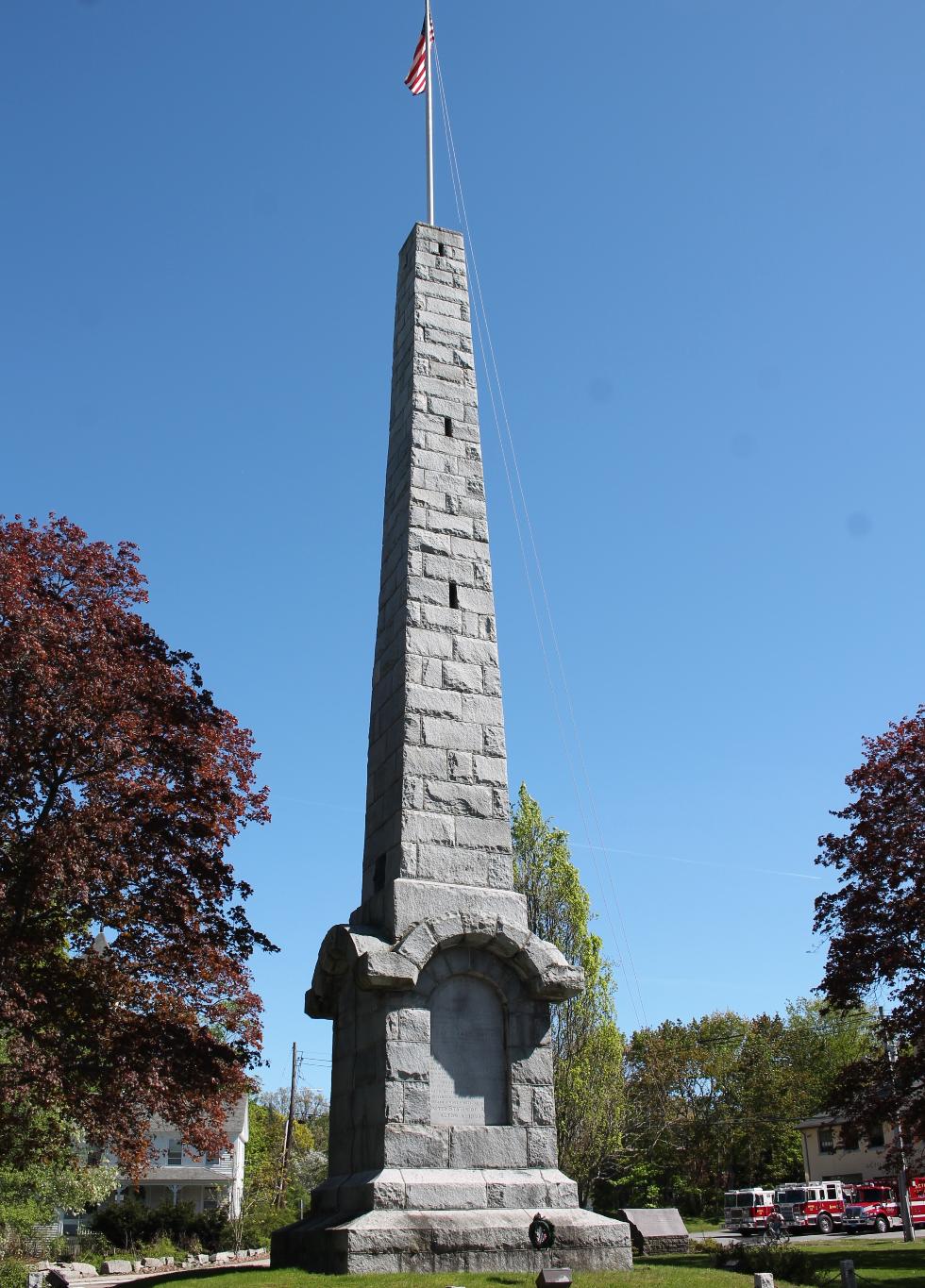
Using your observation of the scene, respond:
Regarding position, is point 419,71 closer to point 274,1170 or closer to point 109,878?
point 109,878

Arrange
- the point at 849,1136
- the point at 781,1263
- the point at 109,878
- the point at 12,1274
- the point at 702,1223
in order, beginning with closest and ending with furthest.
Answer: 1. the point at 781,1263
2. the point at 109,878
3. the point at 12,1274
4. the point at 849,1136
5. the point at 702,1223

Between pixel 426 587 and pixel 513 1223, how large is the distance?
690 centimetres

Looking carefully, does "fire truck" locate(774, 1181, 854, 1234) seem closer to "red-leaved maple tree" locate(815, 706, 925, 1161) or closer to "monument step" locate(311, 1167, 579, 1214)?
"red-leaved maple tree" locate(815, 706, 925, 1161)

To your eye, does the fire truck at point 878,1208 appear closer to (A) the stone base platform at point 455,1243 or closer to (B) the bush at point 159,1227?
(B) the bush at point 159,1227

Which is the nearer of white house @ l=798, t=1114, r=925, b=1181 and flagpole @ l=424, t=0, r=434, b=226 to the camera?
flagpole @ l=424, t=0, r=434, b=226

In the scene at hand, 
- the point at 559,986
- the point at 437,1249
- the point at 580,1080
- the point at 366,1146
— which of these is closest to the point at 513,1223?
the point at 437,1249

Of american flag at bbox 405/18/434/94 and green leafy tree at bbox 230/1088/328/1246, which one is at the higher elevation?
american flag at bbox 405/18/434/94

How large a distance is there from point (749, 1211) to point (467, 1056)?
3080 centimetres

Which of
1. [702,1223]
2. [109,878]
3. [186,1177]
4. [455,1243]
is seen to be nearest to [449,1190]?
[455,1243]

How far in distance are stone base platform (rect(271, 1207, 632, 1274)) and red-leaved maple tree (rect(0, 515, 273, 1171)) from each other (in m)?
5.00

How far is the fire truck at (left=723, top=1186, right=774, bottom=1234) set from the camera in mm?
35938

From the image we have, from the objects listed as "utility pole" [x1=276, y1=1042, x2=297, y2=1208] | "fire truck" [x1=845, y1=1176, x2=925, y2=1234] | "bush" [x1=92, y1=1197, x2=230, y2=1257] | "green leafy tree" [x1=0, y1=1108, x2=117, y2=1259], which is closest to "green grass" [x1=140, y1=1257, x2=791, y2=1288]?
"green leafy tree" [x1=0, y1=1108, x2=117, y2=1259]

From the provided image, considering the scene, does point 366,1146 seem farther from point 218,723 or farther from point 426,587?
point 218,723

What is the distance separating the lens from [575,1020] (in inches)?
1093
